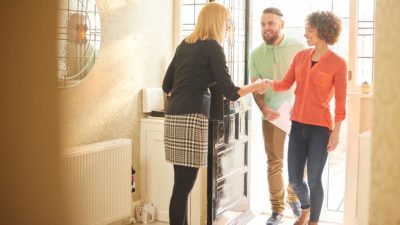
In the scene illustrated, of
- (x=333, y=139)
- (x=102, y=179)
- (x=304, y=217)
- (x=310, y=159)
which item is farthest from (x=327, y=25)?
(x=102, y=179)

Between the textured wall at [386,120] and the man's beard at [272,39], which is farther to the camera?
the man's beard at [272,39]

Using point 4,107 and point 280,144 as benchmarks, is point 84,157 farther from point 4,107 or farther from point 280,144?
point 4,107

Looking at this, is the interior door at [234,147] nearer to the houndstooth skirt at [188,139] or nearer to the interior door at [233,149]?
the interior door at [233,149]

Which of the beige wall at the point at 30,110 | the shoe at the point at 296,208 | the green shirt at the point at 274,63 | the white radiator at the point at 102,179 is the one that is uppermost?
the green shirt at the point at 274,63

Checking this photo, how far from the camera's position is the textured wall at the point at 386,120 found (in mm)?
1169

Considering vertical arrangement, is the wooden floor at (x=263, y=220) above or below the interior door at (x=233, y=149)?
below

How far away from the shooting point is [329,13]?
260 cm

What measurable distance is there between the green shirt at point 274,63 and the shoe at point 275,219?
2.47ft

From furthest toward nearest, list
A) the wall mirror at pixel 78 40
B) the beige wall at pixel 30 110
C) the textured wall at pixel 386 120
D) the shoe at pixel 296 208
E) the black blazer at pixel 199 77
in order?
the shoe at pixel 296 208, the wall mirror at pixel 78 40, the black blazer at pixel 199 77, the textured wall at pixel 386 120, the beige wall at pixel 30 110

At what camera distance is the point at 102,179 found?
273 centimetres

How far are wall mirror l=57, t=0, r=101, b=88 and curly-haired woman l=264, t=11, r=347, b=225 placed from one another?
1.25 metres

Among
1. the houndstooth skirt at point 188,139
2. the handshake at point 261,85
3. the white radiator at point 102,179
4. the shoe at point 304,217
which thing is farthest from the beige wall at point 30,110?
the shoe at point 304,217

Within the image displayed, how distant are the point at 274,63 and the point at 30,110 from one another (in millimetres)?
2350

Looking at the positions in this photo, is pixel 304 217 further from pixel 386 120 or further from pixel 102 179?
pixel 386 120
